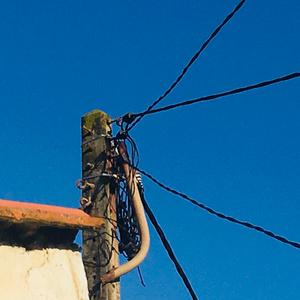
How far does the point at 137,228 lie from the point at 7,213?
208 cm

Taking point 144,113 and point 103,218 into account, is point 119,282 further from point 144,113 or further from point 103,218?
point 144,113

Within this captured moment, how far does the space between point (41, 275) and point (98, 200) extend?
61.5 inches

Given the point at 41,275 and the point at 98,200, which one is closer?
the point at 41,275

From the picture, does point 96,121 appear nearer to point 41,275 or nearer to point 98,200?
point 98,200

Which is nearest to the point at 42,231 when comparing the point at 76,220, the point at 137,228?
the point at 76,220

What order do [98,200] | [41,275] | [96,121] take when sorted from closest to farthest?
[41,275] → [98,200] → [96,121]

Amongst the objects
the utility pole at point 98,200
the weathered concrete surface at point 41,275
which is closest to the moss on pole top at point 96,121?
the utility pole at point 98,200

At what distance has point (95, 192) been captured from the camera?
6762 millimetres

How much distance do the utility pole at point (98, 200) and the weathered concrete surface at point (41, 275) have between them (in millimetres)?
718

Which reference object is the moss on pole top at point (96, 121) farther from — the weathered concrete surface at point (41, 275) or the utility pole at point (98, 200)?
the weathered concrete surface at point (41, 275)

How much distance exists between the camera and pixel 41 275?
524 cm

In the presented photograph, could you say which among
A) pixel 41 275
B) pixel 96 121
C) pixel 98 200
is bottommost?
pixel 41 275

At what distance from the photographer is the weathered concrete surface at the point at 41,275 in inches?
198

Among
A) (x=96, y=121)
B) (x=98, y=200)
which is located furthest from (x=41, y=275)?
(x=96, y=121)
